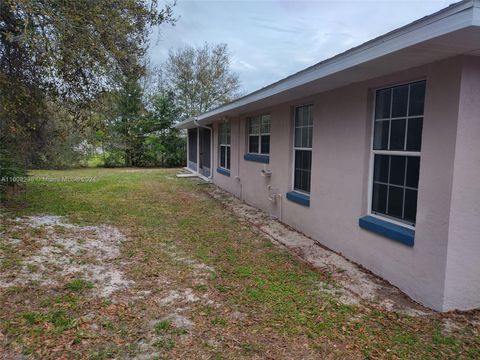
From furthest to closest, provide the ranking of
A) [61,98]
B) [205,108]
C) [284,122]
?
[205,108] → [284,122] → [61,98]

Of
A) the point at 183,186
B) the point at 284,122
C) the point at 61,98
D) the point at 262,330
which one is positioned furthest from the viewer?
the point at 183,186

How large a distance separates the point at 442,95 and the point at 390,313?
7.19 feet

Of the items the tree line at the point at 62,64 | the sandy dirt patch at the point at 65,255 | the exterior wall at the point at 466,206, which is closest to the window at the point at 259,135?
the tree line at the point at 62,64

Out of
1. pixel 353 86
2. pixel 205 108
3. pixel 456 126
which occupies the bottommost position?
pixel 456 126

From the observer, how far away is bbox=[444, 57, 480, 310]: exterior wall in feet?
9.96

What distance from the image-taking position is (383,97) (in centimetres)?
410

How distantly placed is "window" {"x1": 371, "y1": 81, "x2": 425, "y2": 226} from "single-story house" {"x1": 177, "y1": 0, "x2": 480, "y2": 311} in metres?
0.01

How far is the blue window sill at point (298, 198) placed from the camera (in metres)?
5.94

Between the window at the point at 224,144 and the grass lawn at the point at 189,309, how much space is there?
20.5ft

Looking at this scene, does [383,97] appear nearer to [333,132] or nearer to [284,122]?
[333,132]

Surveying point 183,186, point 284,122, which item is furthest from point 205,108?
point 284,122

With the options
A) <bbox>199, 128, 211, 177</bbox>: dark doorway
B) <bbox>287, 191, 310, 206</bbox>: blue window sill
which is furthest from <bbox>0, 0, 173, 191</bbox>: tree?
<bbox>199, 128, 211, 177</bbox>: dark doorway

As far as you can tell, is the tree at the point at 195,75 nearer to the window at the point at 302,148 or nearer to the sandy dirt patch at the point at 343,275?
the window at the point at 302,148

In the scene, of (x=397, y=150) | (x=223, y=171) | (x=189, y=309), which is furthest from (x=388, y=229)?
(x=223, y=171)
